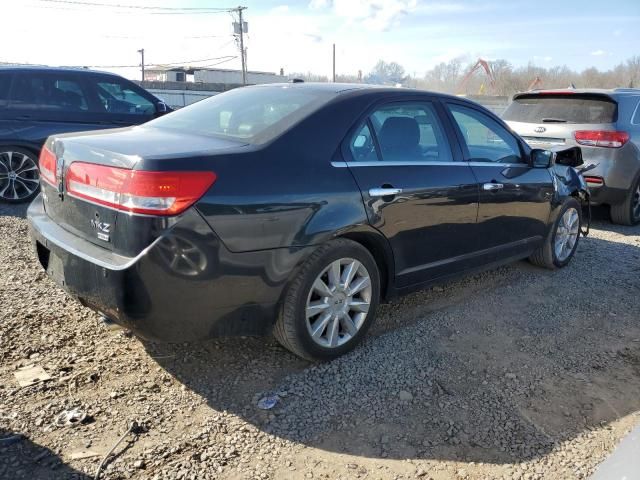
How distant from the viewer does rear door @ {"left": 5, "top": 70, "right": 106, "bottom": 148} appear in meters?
6.66

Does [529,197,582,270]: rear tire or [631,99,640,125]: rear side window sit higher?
[631,99,640,125]: rear side window

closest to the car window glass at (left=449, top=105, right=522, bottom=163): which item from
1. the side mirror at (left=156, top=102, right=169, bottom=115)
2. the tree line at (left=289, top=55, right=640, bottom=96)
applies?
the side mirror at (left=156, top=102, right=169, bottom=115)

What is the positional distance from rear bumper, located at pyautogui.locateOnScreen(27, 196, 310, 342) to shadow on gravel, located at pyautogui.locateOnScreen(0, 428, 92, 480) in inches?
25.7

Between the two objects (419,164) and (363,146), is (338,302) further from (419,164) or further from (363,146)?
(419,164)

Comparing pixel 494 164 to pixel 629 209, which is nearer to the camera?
pixel 494 164

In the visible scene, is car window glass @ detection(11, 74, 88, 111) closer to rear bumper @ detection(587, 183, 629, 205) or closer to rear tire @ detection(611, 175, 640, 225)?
rear bumper @ detection(587, 183, 629, 205)

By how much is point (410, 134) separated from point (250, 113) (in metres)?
1.09

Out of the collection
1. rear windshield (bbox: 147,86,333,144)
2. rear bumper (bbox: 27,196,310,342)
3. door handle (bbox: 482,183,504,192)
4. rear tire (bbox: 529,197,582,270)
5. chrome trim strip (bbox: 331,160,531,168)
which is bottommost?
rear tire (bbox: 529,197,582,270)

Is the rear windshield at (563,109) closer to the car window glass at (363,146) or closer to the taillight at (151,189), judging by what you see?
the car window glass at (363,146)

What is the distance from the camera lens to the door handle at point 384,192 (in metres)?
3.26

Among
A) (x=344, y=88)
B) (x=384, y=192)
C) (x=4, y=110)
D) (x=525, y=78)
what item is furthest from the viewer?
(x=525, y=78)

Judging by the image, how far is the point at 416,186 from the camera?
3.53 m

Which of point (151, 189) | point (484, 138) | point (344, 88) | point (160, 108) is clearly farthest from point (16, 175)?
point (484, 138)

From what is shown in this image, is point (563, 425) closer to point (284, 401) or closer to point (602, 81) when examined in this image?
point (284, 401)
